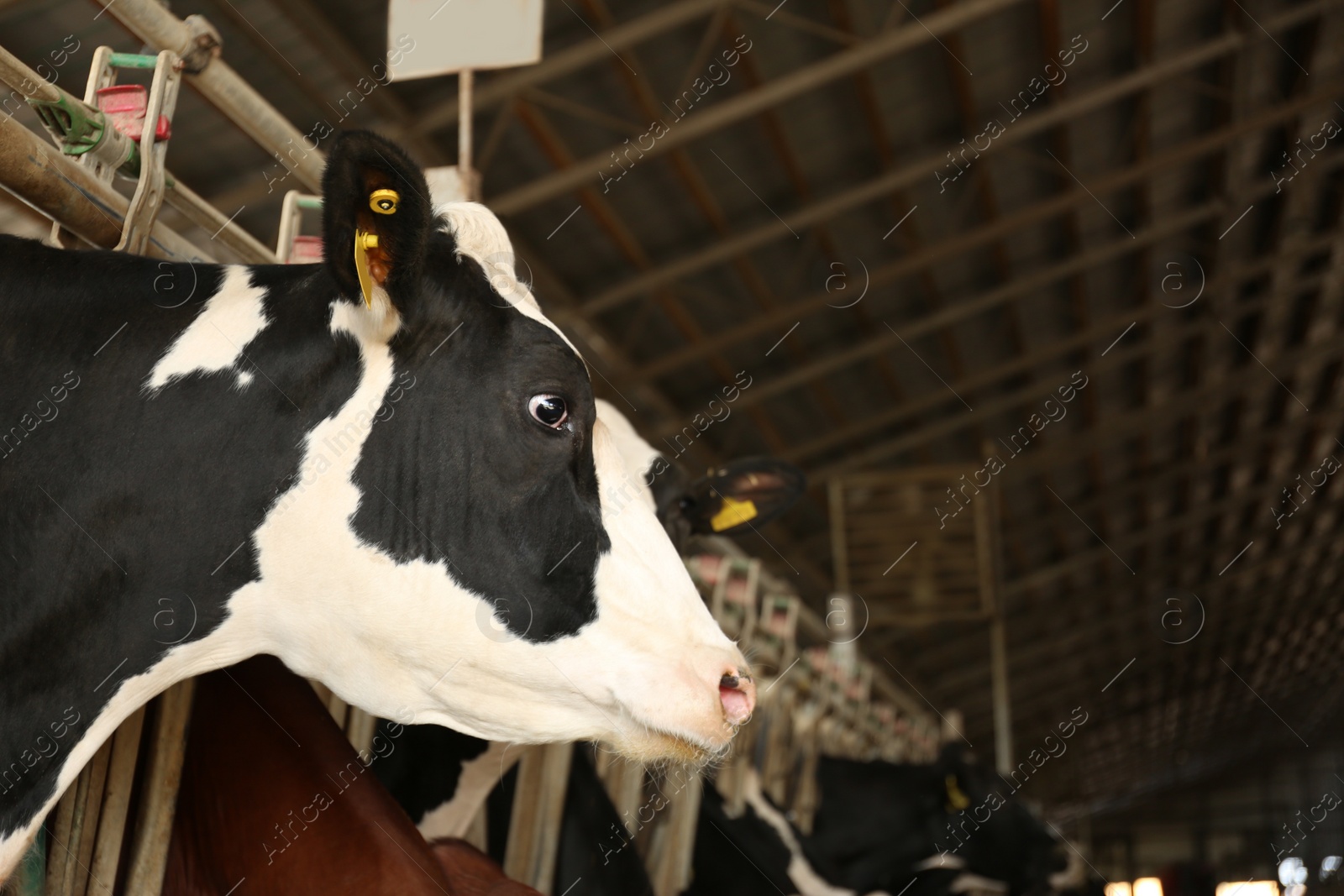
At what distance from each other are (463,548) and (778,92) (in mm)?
9431

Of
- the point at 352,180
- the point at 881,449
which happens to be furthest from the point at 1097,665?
the point at 352,180

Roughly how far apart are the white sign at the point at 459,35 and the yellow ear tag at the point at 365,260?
127 cm

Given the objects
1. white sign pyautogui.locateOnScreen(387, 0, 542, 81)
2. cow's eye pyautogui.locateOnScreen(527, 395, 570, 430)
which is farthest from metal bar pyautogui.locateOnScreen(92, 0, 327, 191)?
cow's eye pyautogui.locateOnScreen(527, 395, 570, 430)

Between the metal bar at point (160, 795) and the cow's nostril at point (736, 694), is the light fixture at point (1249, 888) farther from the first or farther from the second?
the metal bar at point (160, 795)

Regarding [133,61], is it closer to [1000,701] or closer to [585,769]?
[585,769]

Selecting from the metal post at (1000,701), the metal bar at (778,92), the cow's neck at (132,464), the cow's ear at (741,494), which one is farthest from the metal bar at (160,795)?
the metal post at (1000,701)

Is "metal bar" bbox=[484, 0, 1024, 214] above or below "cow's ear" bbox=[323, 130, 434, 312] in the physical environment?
above

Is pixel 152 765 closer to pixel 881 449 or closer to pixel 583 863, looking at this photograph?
pixel 583 863

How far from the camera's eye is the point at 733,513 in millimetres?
3760

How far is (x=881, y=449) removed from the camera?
18.0 meters

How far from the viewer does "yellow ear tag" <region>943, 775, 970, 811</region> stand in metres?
7.02

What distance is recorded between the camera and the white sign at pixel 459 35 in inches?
115

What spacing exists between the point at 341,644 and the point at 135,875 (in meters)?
0.58

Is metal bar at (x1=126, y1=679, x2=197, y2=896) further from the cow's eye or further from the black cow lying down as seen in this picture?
the black cow lying down
